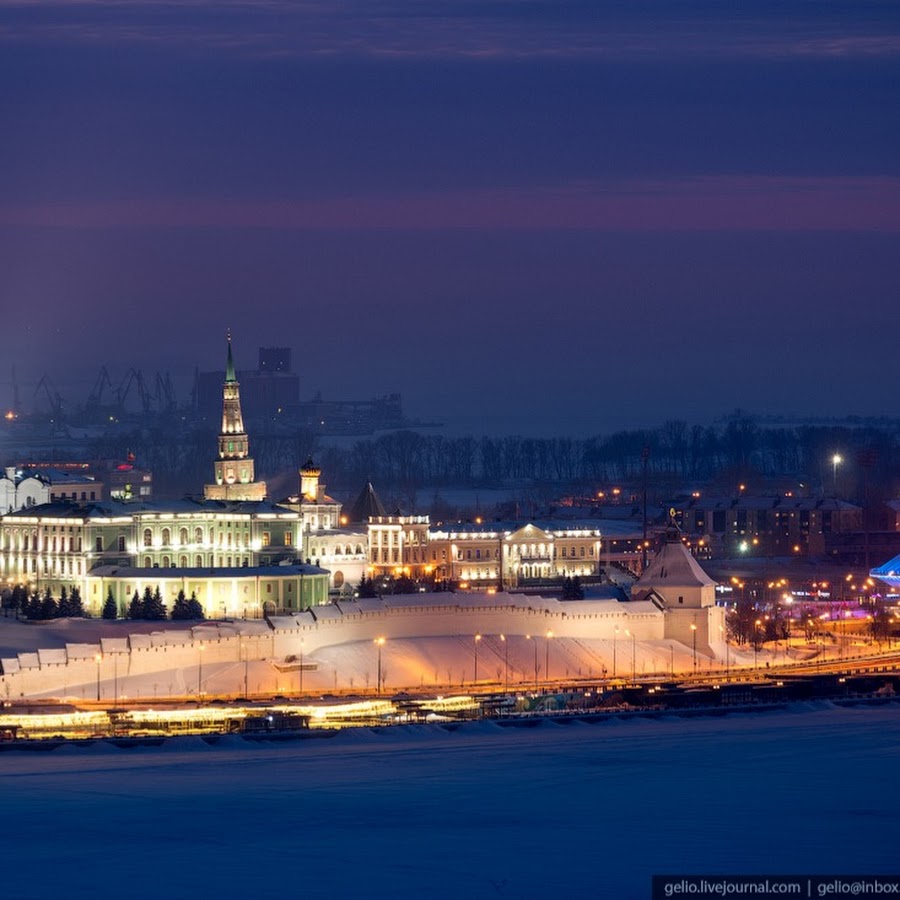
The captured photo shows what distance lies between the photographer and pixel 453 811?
3991 centimetres

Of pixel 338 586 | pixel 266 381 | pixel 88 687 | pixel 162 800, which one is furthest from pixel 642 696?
pixel 266 381

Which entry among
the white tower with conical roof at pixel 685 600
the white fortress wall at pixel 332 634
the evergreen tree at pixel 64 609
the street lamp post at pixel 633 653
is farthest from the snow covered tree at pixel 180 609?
the white tower with conical roof at pixel 685 600

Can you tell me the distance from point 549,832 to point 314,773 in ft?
20.3

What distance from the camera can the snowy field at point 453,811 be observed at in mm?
35062

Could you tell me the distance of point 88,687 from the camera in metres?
54.5

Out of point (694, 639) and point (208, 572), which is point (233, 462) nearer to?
point (208, 572)

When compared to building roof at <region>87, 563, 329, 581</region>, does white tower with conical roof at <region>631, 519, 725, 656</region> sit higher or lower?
lower

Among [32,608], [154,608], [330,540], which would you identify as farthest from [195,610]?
[330,540]

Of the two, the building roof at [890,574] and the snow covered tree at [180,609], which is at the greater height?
the building roof at [890,574]

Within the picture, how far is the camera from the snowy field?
3506cm

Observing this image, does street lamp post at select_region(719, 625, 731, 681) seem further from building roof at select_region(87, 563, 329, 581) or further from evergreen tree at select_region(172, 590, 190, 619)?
evergreen tree at select_region(172, 590, 190, 619)

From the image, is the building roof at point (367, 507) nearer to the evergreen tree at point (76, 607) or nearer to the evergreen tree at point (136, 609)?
the evergreen tree at point (76, 607)

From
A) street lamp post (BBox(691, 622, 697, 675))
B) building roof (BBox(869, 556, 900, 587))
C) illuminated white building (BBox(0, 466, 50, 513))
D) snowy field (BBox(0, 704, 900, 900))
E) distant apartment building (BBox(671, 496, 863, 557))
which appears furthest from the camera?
distant apartment building (BBox(671, 496, 863, 557))

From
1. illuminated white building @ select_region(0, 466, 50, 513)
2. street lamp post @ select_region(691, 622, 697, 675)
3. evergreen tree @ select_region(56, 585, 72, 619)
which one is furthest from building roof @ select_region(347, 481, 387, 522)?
street lamp post @ select_region(691, 622, 697, 675)
